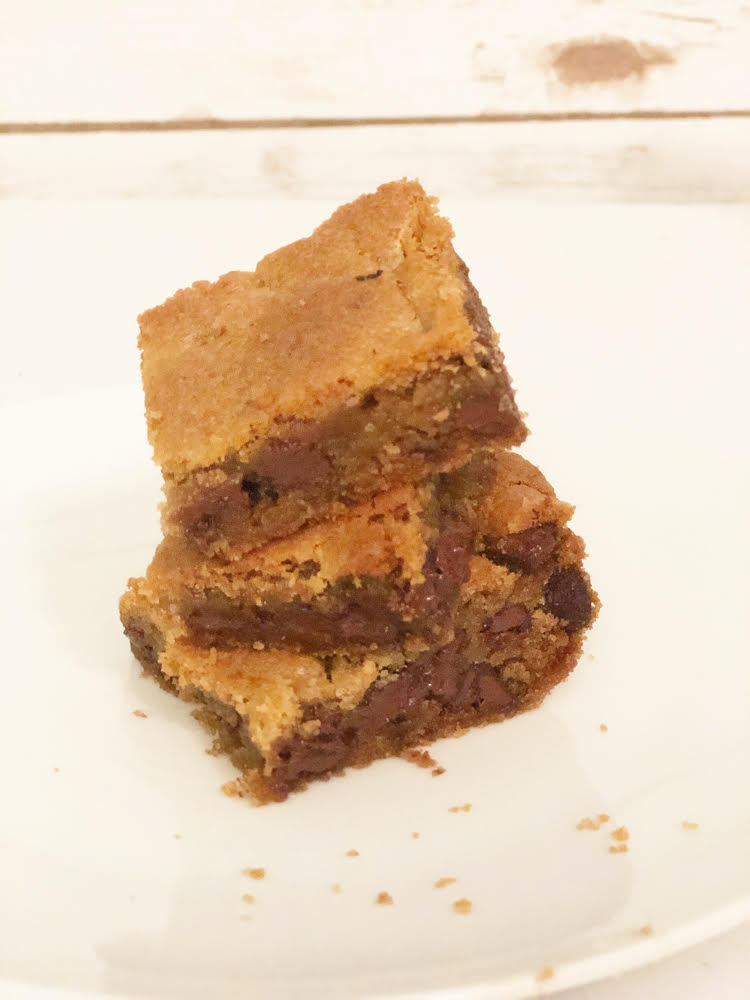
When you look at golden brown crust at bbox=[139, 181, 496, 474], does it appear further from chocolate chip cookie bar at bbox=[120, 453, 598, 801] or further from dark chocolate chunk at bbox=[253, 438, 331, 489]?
chocolate chip cookie bar at bbox=[120, 453, 598, 801]

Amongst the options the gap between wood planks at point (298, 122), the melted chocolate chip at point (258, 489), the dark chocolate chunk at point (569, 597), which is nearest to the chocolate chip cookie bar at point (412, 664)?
the dark chocolate chunk at point (569, 597)

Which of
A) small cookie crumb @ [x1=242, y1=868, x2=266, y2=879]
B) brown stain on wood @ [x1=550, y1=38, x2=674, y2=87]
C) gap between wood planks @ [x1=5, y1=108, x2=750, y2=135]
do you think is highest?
brown stain on wood @ [x1=550, y1=38, x2=674, y2=87]

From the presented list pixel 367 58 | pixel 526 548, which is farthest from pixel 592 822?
pixel 367 58

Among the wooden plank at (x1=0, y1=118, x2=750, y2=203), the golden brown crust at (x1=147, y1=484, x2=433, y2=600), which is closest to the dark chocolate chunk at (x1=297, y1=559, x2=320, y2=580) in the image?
the golden brown crust at (x1=147, y1=484, x2=433, y2=600)

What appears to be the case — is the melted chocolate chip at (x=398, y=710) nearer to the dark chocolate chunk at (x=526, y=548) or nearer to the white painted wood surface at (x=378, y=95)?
the dark chocolate chunk at (x=526, y=548)

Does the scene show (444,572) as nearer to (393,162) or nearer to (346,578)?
(346,578)

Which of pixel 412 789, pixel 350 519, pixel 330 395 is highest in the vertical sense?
pixel 330 395
